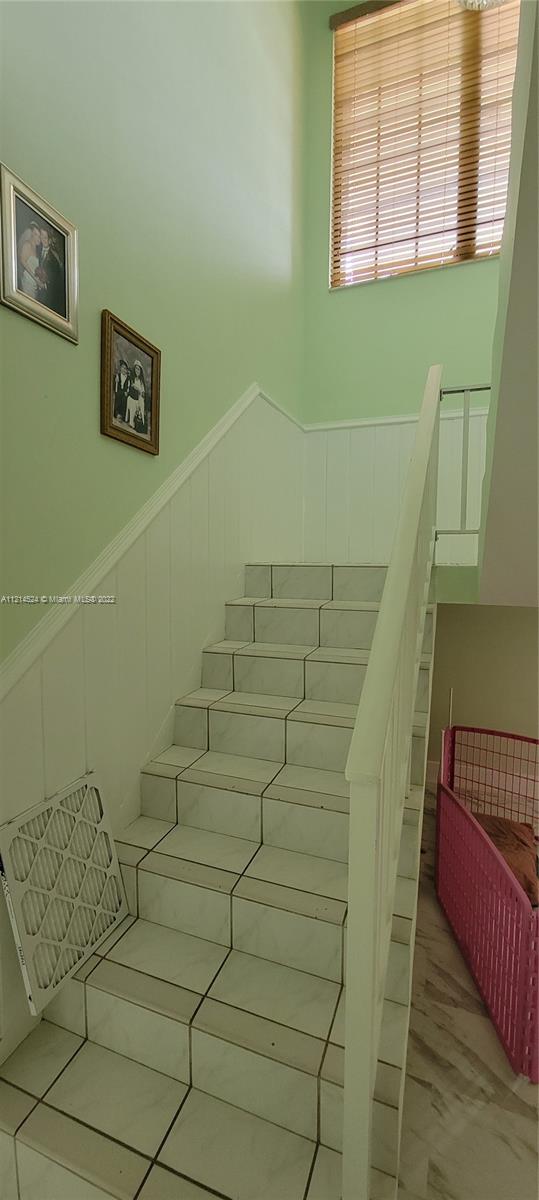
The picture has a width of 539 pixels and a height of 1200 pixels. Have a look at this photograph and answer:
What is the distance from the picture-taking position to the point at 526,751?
258cm

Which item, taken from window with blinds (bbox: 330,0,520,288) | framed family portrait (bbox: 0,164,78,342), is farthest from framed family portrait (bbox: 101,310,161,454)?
window with blinds (bbox: 330,0,520,288)

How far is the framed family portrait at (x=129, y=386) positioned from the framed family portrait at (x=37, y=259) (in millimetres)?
148

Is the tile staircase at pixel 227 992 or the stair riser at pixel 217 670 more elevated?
the stair riser at pixel 217 670

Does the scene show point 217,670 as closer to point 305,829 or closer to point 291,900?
point 305,829

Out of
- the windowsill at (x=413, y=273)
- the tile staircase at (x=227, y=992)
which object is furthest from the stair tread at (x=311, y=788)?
the windowsill at (x=413, y=273)

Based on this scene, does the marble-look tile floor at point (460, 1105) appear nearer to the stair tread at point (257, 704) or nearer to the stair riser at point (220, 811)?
the stair riser at point (220, 811)

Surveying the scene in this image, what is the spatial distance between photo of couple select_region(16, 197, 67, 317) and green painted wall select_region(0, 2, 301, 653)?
8cm

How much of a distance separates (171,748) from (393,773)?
3.39 feet

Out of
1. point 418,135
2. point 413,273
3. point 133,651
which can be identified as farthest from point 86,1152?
point 418,135

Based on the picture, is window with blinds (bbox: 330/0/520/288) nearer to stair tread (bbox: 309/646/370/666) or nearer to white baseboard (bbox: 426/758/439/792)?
stair tread (bbox: 309/646/370/666)

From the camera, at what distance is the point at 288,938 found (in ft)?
4.11

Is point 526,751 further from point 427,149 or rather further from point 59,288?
point 427,149

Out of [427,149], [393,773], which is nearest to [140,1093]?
[393,773]

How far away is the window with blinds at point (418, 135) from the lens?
2883mm
